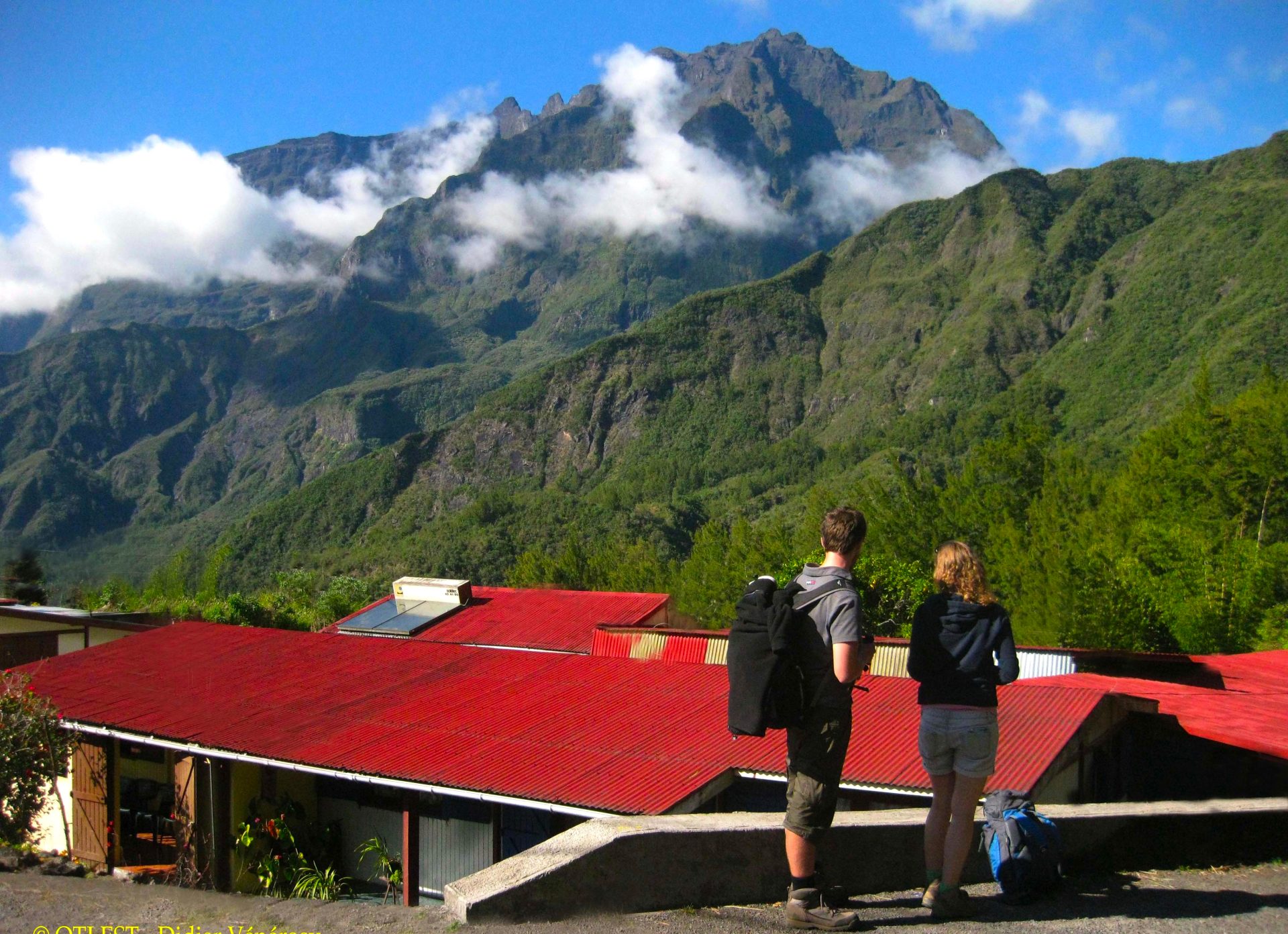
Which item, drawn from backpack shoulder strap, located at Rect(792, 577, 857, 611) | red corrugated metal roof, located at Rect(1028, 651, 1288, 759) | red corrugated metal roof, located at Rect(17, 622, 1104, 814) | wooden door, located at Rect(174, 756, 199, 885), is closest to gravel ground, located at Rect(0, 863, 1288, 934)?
backpack shoulder strap, located at Rect(792, 577, 857, 611)

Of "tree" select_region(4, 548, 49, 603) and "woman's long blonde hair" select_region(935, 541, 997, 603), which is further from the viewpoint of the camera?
"tree" select_region(4, 548, 49, 603)

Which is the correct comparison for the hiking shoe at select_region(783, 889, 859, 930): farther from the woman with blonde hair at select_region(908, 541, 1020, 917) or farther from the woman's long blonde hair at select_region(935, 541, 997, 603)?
the woman's long blonde hair at select_region(935, 541, 997, 603)

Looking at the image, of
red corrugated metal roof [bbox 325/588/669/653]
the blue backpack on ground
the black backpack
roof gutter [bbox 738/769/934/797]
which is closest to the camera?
the black backpack

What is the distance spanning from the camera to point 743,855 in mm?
5188

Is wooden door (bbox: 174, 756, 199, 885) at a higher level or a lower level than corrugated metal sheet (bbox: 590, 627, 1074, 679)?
lower

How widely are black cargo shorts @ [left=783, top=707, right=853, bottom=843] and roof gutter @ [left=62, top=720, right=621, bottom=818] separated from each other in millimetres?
4046

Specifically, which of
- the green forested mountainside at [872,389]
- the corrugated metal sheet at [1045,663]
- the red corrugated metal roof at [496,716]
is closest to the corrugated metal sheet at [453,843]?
the red corrugated metal roof at [496,716]

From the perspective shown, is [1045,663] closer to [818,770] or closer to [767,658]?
[818,770]

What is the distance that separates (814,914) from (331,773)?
751cm

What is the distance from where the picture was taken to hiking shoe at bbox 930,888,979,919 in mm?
4852

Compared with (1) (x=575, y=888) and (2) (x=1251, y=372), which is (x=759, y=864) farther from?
(2) (x=1251, y=372)

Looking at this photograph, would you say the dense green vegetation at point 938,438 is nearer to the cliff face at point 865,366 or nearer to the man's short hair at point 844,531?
the cliff face at point 865,366

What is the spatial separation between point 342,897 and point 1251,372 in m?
78.1

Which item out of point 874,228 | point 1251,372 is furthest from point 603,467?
point 1251,372
